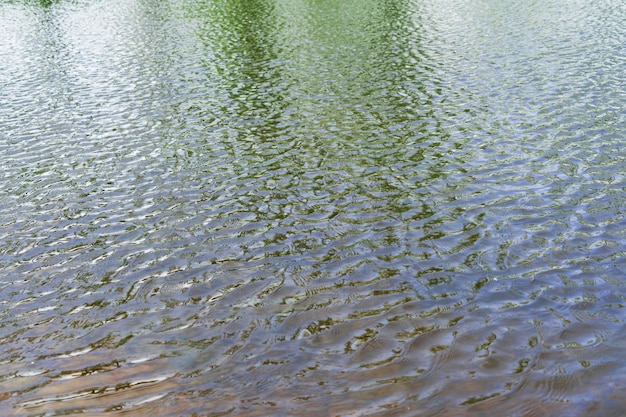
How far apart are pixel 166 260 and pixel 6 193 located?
6.63 m

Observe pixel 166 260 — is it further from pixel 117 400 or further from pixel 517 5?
pixel 517 5

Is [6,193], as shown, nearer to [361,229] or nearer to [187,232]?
[187,232]

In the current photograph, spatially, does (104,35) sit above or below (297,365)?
above

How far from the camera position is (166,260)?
500 inches

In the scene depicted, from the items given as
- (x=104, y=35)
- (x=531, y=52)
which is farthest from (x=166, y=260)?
(x=104, y=35)

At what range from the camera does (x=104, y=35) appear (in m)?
42.2

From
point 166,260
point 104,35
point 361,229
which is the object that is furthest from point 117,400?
point 104,35

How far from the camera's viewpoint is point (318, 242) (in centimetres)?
1324

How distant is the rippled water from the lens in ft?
29.4

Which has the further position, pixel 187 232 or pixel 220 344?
pixel 187 232

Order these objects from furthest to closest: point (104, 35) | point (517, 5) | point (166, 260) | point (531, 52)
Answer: point (517, 5) < point (104, 35) < point (531, 52) < point (166, 260)

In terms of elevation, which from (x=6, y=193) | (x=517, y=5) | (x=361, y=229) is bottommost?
(x=361, y=229)

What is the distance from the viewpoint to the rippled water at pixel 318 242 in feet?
29.4

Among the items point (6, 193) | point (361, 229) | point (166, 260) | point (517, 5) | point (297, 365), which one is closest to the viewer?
point (297, 365)
